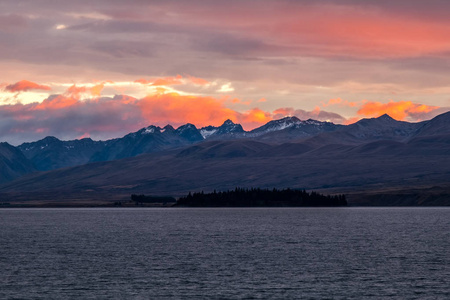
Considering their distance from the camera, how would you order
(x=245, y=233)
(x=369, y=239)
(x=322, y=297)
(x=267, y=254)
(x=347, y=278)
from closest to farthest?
A: (x=322, y=297) < (x=347, y=278) < (x=267, y=254) < (x=369, y=239) < (x=245, y=233)

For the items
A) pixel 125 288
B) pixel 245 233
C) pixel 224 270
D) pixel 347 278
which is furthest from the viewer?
pixel 245 233

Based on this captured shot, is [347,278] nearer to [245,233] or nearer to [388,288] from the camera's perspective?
[388,288]

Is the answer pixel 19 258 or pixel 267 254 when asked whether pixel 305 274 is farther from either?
pixel 19 258

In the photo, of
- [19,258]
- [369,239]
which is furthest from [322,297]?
[369,239]

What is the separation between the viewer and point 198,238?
15050 cm

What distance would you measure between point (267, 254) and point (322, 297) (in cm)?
4168

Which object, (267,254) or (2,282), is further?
(267,254)

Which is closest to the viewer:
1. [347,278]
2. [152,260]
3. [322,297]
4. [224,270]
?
[322,297]

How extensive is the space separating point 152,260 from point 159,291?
29.4 metres

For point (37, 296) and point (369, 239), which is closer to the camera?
point (37, 296)

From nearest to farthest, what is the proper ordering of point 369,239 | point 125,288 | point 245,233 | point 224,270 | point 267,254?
point 125,288 < point 224,270 < point 267,254 < point 369,239 < point 245,233

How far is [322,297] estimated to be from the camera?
71938 millimetres

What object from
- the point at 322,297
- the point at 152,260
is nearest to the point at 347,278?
the point at 322,297

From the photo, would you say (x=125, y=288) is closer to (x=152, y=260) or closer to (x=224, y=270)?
(x=224, y=270)
